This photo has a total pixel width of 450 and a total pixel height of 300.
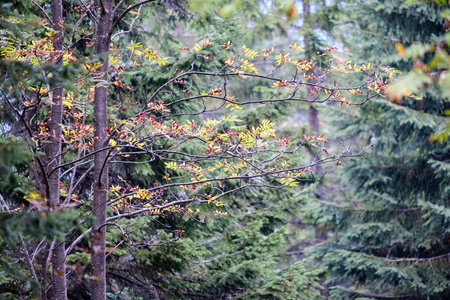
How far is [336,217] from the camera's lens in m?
10.9

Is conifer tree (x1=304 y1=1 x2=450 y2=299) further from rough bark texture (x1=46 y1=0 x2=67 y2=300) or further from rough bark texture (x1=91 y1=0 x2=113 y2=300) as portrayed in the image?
rough bark texture (x1=46 y1=0 x2=67 y2=300)

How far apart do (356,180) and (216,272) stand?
644 centimetres

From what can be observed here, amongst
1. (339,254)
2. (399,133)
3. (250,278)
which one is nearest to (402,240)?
(339,254)

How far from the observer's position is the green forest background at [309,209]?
4965 millimetres

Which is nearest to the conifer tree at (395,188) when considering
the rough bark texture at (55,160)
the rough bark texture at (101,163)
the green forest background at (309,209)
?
the green forest background at (309,209)

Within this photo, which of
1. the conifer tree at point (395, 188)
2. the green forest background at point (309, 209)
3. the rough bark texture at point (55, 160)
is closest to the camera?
the rough bark texture at point (55, 160)

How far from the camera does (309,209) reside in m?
10.7

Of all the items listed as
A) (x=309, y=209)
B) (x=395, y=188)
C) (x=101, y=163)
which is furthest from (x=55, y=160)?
(x=395, y=188)

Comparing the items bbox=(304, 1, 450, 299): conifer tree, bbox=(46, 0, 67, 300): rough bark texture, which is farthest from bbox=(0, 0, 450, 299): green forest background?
bbox=(46, 0, 67, 300): rough bark texture

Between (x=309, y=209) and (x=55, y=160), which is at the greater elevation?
(x=55, y=160)

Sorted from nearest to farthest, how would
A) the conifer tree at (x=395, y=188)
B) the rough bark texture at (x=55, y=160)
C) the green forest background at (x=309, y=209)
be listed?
the rough bark texture at (x=55, y=160) < the green forest background at (x=309, y=209) < the conifer tree at (x=395, y=188)

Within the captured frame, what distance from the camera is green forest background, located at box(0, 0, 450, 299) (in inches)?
195

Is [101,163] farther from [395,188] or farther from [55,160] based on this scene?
[395,188]

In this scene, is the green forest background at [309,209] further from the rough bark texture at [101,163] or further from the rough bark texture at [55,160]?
the rough bark texture at [101,163]
